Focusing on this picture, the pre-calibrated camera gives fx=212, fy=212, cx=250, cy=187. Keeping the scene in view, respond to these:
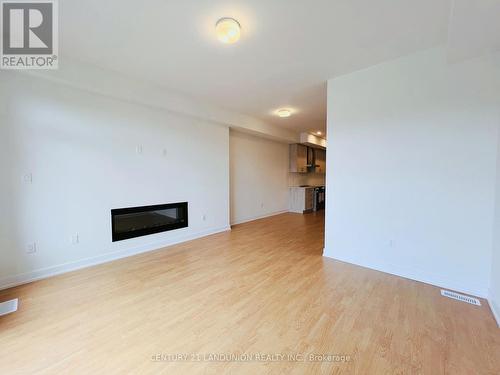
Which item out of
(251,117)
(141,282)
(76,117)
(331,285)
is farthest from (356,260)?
(76,117)

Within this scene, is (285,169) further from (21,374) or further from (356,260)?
(21,374)

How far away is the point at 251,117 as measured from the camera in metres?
5.38

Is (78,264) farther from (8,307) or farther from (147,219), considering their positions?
(147,219)

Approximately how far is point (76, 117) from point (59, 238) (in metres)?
1.69

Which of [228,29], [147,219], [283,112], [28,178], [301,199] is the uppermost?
[283,112]

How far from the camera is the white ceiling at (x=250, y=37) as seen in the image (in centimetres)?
192

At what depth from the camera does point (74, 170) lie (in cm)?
296

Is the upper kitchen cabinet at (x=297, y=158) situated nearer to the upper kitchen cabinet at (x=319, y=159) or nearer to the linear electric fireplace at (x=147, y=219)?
the upper kitchen cabinet at (x=319, y=159)

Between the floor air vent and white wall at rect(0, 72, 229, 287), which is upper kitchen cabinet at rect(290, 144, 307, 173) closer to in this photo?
white wall at rect(0, 72, 229, 287)

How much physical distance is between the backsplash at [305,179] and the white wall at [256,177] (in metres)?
0.40

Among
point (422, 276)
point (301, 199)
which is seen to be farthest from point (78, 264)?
point (301, 199)

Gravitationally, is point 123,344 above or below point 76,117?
below

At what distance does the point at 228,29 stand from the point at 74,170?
9.01 ft

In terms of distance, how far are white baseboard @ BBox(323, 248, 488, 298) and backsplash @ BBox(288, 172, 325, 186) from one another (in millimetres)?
5081
